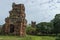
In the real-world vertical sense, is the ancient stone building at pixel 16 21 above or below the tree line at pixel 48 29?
above

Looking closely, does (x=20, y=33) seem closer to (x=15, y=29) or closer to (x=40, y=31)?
(x=15, y=29)

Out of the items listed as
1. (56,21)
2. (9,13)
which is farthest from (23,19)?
(56,21)

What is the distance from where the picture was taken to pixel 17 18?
5100 centimetres

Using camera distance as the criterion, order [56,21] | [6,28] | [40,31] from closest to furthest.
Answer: [6,28]
[56,21]
[40,31]

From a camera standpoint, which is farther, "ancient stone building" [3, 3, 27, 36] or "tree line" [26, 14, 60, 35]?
"tree line" [26, 14, 60, 35]

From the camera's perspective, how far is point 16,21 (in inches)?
2014

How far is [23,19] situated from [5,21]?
5.59 meters

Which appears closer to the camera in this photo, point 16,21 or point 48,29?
point 16,21

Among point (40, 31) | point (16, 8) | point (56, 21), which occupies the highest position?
point (16, 8)

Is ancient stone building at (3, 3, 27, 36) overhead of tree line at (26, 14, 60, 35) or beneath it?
overhead

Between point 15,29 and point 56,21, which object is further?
point 56,21

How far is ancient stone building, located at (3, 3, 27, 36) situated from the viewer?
50725mm

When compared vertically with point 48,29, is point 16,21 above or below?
above

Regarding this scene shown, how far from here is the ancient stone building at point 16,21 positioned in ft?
166
